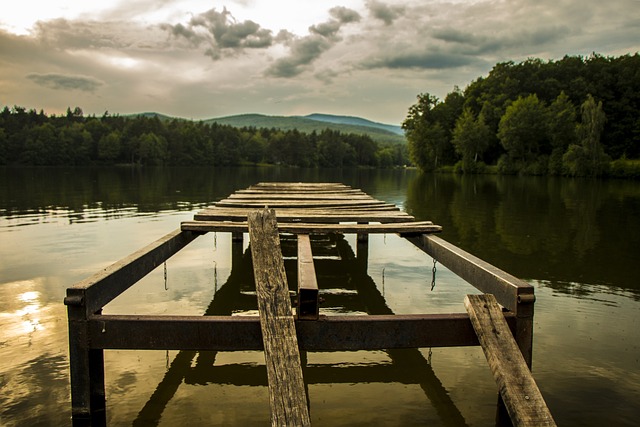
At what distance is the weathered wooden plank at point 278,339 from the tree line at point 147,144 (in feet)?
445

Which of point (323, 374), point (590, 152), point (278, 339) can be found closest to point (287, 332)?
point (278, 339)

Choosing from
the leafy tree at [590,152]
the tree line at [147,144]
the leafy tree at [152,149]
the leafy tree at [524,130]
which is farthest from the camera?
the leafy tree at [152,149]

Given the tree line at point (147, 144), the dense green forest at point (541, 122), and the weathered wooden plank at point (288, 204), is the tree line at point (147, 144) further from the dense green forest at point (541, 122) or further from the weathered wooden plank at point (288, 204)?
the weathered wooden plank at point (288, 204)

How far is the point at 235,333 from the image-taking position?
3727 millimetres

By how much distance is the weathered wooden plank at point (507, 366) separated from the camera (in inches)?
119

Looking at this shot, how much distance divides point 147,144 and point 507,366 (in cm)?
14548

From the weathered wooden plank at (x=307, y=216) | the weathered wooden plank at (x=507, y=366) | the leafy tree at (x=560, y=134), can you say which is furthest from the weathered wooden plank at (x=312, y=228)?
the leafy tree at (x=560, y=134)

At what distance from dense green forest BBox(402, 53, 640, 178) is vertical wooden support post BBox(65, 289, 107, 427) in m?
74.5

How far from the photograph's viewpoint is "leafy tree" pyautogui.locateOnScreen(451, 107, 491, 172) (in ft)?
292

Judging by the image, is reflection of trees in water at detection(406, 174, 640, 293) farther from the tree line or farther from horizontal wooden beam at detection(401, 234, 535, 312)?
the tree line

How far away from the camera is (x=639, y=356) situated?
222 inches

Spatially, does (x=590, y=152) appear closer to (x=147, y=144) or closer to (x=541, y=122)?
(x=541, y=122)

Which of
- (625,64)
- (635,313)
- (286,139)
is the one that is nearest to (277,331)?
(635,313)

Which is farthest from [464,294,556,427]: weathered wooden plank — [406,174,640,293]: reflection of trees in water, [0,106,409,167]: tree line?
[0,106,409,167]: tree line
